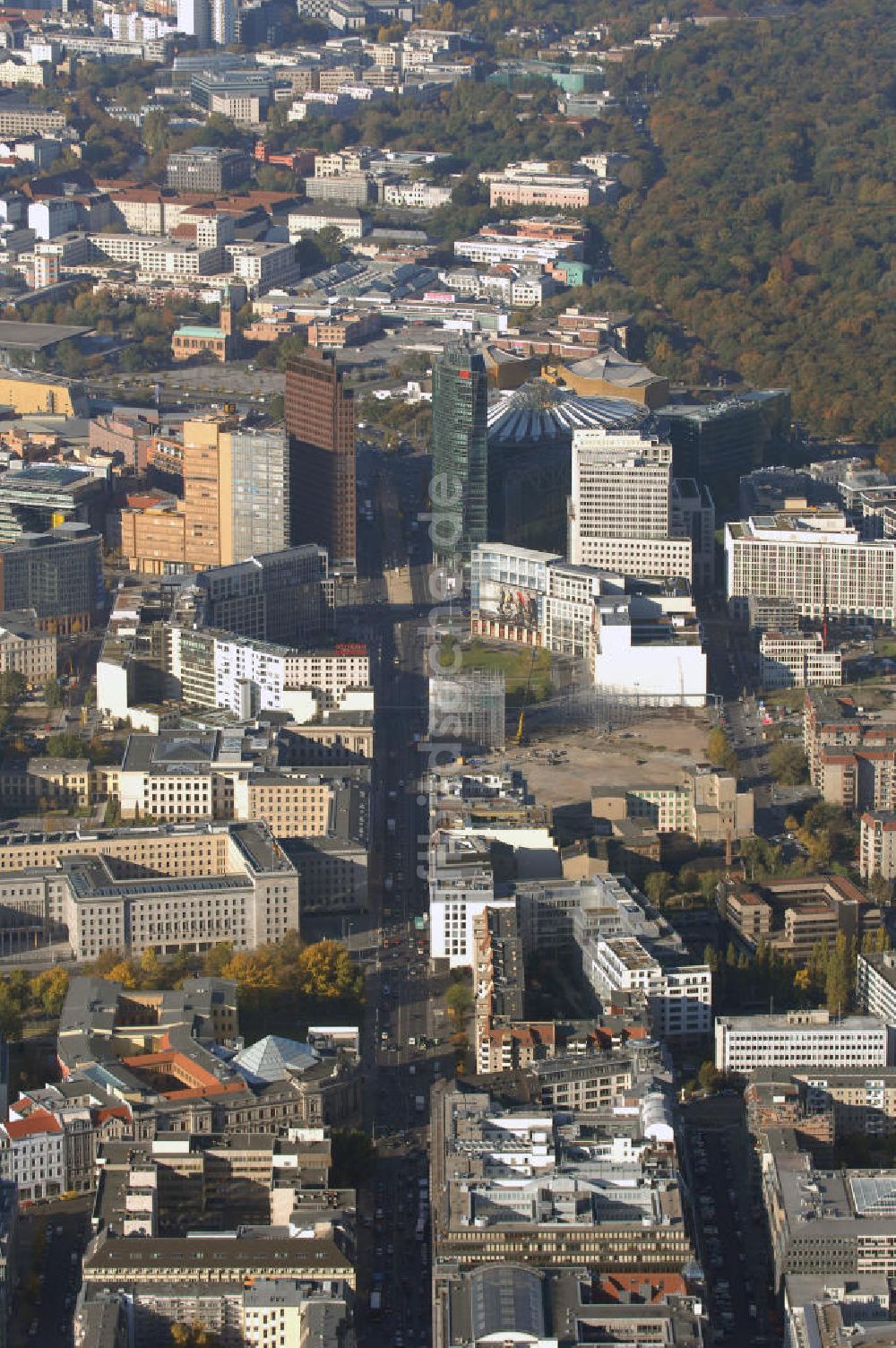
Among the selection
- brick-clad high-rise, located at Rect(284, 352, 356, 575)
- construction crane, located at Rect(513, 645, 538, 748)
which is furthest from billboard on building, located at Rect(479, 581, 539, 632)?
brick-clad high-rise, located at Rect(284, 352, 356, 575)

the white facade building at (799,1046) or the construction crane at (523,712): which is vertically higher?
the white facade building at (799,1046)

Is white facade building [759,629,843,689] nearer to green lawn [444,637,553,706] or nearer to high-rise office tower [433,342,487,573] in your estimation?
green lawn [444,637,553,706]

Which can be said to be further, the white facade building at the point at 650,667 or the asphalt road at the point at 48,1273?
the white facade building at the point at 650,667

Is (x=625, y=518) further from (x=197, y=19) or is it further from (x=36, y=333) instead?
(x=197, y=19)

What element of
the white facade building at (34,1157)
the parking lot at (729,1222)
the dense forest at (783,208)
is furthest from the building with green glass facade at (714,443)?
the white facade building at (34,1157)

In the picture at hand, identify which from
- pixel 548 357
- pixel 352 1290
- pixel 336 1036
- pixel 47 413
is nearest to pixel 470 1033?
pixel 336 1036

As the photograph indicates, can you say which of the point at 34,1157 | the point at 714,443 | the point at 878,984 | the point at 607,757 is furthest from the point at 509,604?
the point at 34,1157

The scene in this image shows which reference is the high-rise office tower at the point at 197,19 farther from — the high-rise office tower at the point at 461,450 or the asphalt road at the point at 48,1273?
the asphalt road at the point at 48,1273
